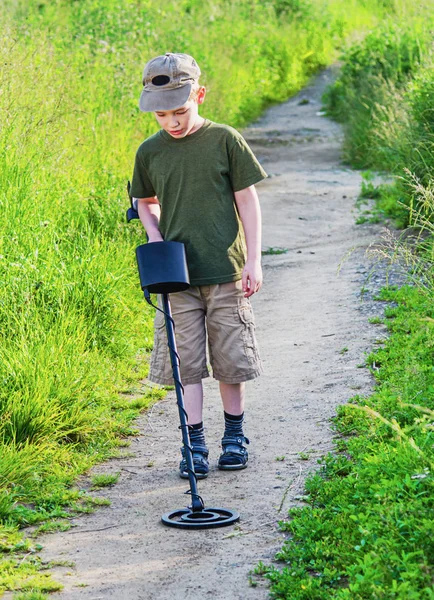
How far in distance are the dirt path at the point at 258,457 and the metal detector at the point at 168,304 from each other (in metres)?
0.07

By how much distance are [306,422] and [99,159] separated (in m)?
3.84

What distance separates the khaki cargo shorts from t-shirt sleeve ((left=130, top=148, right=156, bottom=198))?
0.50 metres

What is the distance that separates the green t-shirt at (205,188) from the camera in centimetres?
411

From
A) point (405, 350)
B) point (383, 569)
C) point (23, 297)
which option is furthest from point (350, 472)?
point (23, 297)

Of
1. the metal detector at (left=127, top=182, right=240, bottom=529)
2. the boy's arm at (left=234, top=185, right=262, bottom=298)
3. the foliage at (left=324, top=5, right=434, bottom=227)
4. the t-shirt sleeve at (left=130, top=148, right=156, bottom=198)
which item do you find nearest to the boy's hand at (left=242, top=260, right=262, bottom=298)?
the boy's arm at (left=234, top=185, right=262, bottom=298)

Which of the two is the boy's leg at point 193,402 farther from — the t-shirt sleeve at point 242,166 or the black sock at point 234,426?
the t-shirt sleeve at point 242,166

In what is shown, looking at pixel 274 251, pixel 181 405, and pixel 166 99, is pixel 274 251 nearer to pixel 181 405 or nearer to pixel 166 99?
pixel 166 99

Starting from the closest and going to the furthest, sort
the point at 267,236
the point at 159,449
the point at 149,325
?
the point at 159,449
the point at 149,325
the point at 267,236

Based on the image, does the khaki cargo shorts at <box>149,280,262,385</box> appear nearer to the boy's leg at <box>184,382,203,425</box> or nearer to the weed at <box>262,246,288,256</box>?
the boy's leg at <box>184,382,203,425</box>

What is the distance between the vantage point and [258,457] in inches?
175

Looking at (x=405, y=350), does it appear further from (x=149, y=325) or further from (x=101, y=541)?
(x=101, y=541)

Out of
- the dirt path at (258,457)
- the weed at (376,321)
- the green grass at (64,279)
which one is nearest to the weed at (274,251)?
the dirt path at (258,457)

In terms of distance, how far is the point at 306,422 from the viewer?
480cm

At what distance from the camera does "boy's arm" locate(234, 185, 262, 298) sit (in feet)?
13.4
